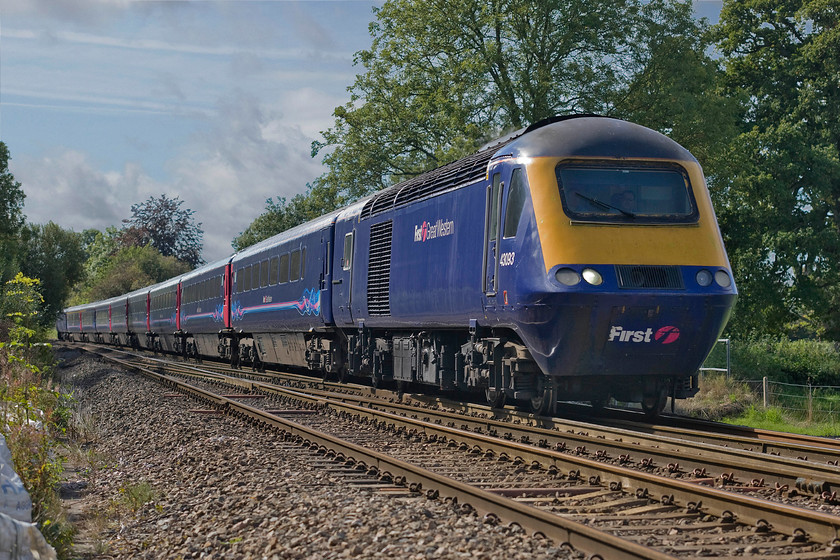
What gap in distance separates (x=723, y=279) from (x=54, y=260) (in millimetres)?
59659

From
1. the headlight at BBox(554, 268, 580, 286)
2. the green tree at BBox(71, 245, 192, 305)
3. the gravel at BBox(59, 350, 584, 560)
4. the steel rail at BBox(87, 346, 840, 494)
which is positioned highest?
the green tree at BBox(71, 245, 192, 305)

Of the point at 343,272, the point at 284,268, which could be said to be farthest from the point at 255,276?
the point at 343,272

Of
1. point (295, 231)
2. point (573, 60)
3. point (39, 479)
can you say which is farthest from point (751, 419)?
point (573, 60)

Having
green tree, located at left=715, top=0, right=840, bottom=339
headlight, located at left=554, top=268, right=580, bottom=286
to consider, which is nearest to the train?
headlight, located at left=554, top=268, right=580, bottom=286

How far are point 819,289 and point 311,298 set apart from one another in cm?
2206

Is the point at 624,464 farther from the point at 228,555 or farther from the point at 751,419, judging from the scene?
the point at 751,419

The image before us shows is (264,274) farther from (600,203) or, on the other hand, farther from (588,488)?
(588,488)

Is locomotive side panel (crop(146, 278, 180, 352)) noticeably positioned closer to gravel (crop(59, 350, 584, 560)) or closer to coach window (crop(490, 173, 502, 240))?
gravel (crop(59, 350, 584, 560))

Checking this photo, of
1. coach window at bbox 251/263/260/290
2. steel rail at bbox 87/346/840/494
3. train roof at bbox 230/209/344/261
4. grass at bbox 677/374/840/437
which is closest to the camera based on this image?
steel rail at bbox 87/346/840/494

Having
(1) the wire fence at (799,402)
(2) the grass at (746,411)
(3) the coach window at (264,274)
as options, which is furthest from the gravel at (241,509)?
(1) the wire fence at (799,402)

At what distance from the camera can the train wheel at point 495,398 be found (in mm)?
12000

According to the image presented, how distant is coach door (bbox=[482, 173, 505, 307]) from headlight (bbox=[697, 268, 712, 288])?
234 cm

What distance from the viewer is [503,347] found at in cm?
1147

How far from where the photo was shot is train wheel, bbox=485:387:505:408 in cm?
1200
